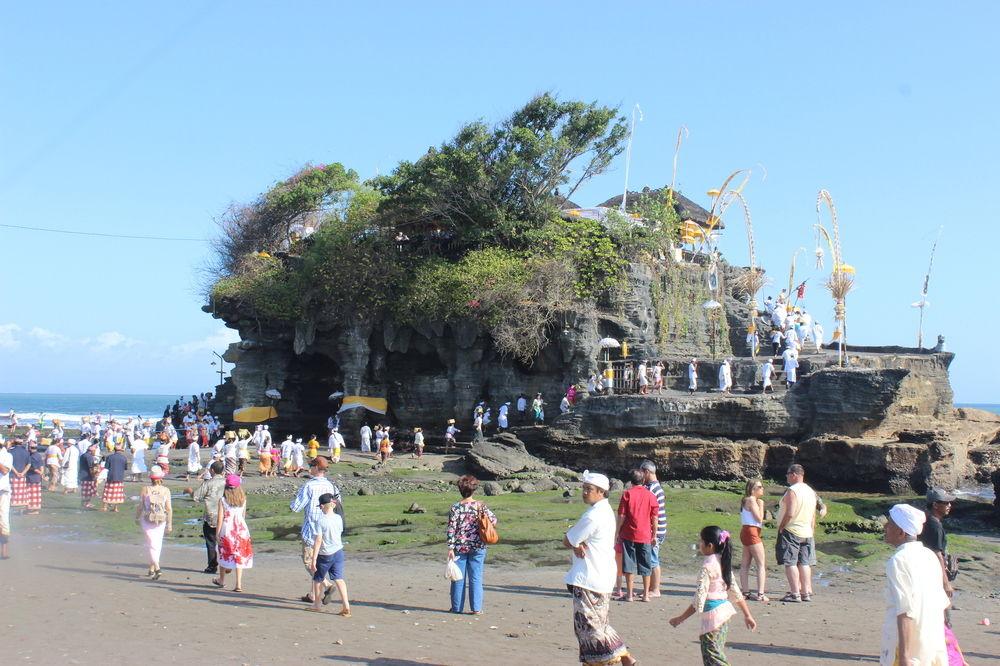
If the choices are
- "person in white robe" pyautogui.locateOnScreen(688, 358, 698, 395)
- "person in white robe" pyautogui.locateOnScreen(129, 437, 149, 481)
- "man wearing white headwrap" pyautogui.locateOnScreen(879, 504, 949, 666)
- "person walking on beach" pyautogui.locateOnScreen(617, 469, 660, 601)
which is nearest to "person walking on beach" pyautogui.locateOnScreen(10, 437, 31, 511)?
"person in white robe" pyautogui.locateOnScreen(129, 437, 149, 481)

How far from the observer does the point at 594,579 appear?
6641mm

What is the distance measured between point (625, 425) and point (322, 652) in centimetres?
2059

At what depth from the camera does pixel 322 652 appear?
7.58 meters

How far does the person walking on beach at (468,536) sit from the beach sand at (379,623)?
38 centimetres

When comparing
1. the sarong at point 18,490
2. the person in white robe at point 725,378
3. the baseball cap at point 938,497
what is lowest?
the sarong at point 18,490

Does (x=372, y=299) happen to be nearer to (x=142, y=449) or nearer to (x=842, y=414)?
(x=142, y=449)

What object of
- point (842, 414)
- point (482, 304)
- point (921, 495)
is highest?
point (482, 304)

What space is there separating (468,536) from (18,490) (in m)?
12.4

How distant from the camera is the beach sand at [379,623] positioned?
7.56 meters

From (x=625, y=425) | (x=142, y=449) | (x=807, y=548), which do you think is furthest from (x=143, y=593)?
(x=625, y=425)

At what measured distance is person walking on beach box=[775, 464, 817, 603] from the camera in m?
9.83

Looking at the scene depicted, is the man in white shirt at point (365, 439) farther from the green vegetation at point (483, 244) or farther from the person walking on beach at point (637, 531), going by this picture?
the person walking on beach at point (637, 531)

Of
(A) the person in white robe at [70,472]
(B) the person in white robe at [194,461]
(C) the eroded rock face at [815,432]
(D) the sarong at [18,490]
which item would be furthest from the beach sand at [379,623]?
(B) the person in white robe at [194,461]

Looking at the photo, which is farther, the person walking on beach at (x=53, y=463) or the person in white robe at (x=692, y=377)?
the person in white robe at (x=692, y=377)
